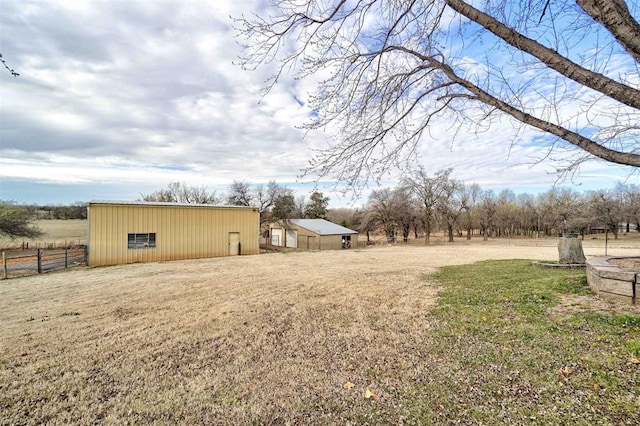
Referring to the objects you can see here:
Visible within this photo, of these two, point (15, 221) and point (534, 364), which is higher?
point (15, 221)

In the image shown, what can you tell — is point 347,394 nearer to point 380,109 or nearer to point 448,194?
point 380,109

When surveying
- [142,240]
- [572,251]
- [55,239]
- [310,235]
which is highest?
[572,251]

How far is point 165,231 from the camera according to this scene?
18547 millimetres

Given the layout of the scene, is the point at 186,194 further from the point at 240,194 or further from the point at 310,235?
the point at 310,235

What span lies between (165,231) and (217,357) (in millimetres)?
16603

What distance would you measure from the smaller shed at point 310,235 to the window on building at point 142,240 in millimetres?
15348

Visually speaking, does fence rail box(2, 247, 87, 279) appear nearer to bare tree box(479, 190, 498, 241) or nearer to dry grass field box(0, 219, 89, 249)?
dry grass field box(0, 219, 89, 249)

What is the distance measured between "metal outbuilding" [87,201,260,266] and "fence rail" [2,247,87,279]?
66 centimetres

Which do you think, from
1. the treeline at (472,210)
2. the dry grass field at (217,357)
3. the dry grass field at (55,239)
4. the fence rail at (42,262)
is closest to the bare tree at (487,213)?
the treeline at (472,210)

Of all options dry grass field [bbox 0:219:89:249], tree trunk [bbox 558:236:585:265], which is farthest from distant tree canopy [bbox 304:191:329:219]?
tree trunk [bbox 558:236:585:265]

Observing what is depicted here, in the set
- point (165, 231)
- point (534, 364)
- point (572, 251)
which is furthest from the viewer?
point (165, 231)

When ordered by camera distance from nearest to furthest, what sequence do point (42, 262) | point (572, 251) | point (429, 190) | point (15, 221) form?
point (572, 251) < point (42, 262) < point (15, 221) < point (429, 190)

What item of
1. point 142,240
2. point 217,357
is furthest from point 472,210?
point 217,357

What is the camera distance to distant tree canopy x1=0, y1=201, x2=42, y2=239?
2234cm
